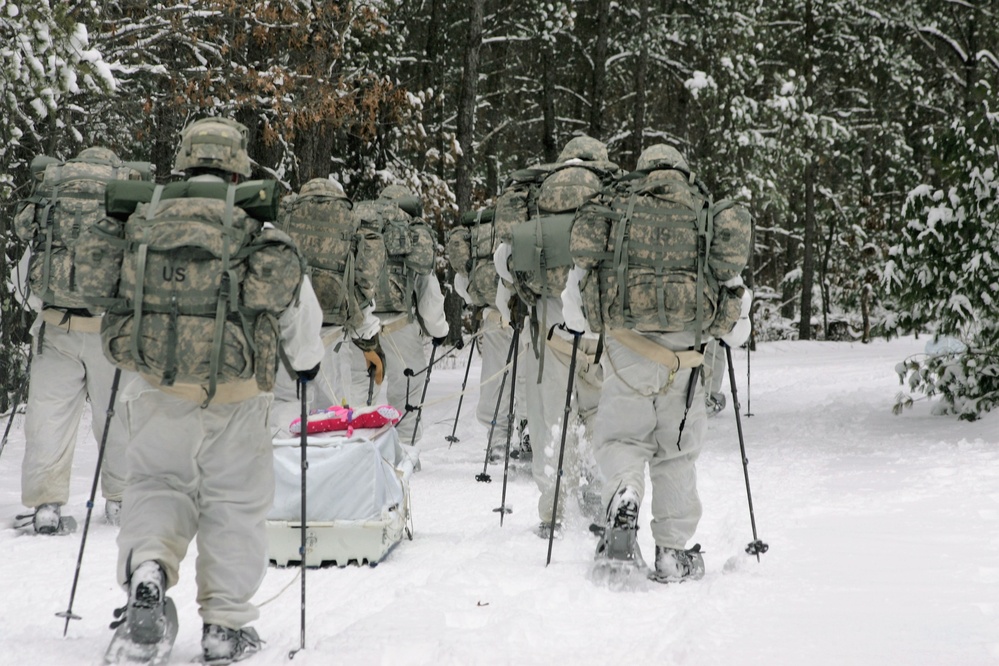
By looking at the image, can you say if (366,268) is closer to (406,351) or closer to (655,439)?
(406,351)

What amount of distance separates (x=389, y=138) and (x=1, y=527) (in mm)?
13418

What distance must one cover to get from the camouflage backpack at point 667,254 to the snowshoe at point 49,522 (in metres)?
3.79

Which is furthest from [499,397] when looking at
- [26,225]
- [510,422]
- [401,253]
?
[26,225]

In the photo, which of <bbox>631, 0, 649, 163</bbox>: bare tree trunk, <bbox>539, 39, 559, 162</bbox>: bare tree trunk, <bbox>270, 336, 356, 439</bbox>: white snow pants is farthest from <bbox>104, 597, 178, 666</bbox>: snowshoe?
<bbox>539, 39, 559, 162</bbox>: bare tree trunk

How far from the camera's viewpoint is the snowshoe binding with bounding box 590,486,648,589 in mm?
5320

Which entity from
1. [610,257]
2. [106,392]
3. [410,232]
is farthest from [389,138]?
[610,257]

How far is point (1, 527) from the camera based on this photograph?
673cm

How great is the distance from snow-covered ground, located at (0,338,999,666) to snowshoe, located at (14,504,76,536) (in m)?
0.12

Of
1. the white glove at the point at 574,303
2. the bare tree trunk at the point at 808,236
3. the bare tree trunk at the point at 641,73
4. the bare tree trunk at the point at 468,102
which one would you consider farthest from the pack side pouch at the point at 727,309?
the bare tree trunk at the point at 808,236

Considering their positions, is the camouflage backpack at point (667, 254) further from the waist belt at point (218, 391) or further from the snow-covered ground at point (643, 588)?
the waist belt at point (218, 391)

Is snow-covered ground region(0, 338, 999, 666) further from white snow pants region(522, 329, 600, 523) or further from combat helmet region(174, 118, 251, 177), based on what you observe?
combat helmet region(174, 118, 251, 177)

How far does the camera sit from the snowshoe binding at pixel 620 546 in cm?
532

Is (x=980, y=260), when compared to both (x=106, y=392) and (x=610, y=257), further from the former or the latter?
(x=106, y=392)

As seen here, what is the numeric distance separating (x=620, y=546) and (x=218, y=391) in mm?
2327
